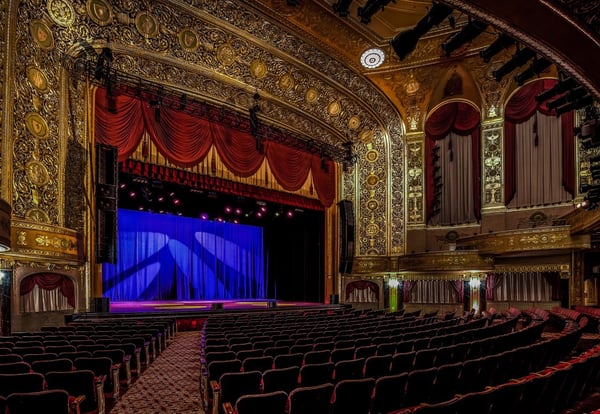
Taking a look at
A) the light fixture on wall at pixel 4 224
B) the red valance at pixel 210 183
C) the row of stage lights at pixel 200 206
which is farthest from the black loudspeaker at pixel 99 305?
the row of stage lights at pixel 200 206

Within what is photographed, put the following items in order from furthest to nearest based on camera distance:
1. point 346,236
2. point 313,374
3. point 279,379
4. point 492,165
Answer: point 346,236
point 492,165
point 313,374
point 279,379

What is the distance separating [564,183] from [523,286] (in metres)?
3.89

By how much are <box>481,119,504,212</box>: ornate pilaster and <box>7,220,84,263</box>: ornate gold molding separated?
1396 centimetres

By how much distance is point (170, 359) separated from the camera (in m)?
7.68

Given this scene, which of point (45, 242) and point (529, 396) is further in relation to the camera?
point (45, 242)

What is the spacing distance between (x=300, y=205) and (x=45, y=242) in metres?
9.73

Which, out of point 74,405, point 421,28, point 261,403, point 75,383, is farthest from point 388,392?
point 421,28

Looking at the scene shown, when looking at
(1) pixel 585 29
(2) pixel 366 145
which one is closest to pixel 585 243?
(2) pixel 366 145

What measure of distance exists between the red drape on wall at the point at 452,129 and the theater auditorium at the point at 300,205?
9 cm

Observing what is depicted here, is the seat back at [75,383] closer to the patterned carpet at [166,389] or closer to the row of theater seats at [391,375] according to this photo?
the patterned carpet at [166,389]

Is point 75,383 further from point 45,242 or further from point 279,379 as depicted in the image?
point 45,242

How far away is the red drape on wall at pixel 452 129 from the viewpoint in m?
17.7

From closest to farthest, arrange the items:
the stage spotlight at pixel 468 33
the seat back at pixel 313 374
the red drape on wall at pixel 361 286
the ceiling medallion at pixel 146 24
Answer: the seat back at pixel 313 374 → the stage spotlight at pixel 468 33 → the ceiling medallion at pixel 146 24 → the red drape on wall at pixel 361 286

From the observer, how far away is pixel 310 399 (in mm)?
3338
